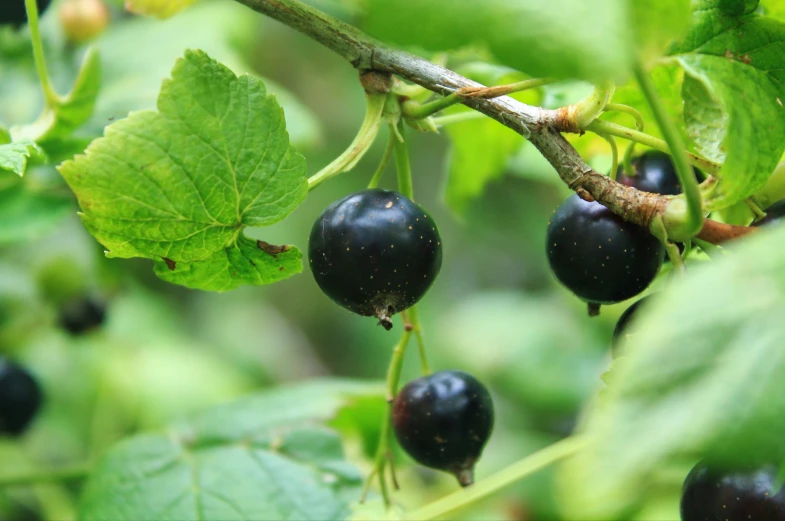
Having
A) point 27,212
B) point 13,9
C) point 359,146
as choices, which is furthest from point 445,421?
point 13,9

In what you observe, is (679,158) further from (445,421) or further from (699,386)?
(445,421)

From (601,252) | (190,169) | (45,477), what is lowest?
(45,477)

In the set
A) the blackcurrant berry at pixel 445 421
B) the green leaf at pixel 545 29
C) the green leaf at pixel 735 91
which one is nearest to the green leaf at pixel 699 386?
the green leaf at pixel 545 29

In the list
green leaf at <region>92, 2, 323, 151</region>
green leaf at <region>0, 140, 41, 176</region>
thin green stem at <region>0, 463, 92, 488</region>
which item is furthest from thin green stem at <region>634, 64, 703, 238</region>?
thin green stem at <region>0, 463, 92, 488</region>

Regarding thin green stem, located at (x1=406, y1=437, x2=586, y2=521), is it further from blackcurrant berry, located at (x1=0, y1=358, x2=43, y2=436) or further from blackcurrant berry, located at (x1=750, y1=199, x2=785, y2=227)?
blackcurrant berry, located at (x1=0, y1=358, x2=43, y2=436)

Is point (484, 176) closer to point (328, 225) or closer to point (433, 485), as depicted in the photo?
point (328, 225)

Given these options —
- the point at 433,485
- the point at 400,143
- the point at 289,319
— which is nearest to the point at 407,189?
the point at 400,143

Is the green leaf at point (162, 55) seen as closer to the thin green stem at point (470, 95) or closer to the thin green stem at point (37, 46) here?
the thin green stem at point (37, 46)
